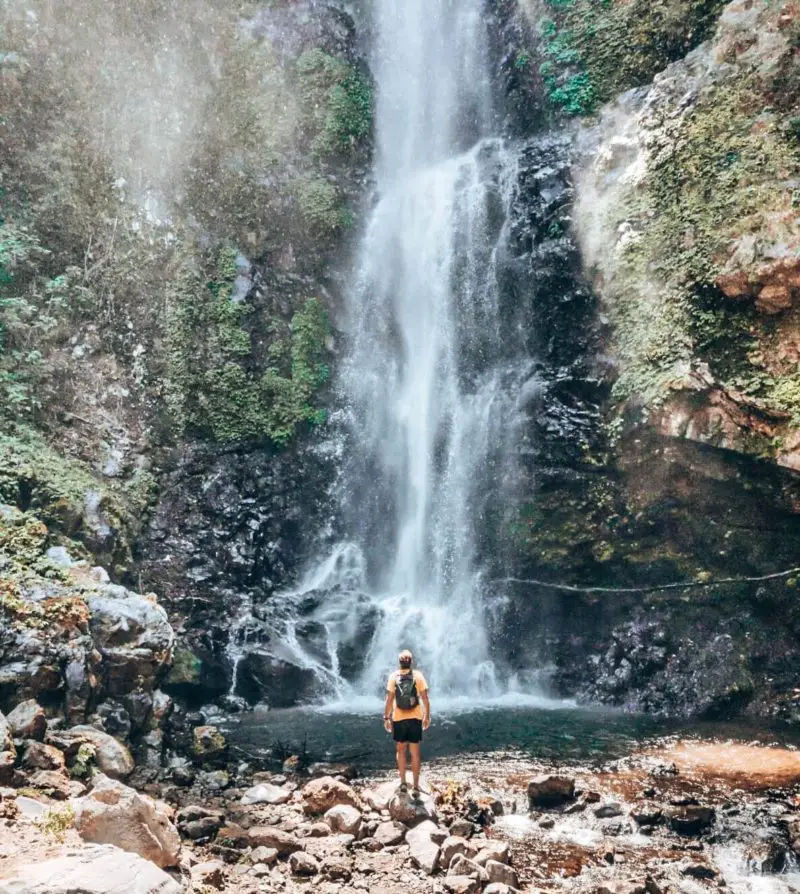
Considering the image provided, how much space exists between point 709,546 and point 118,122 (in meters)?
15.9

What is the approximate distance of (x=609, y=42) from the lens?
608 inches

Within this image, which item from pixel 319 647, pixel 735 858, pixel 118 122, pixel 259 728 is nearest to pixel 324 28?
pixel 118 122

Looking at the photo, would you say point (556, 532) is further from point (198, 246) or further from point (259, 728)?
point (198, 246)

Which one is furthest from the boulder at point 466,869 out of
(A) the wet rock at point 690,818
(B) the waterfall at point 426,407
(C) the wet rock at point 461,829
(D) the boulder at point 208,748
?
(B) the waterfall at point 426,407

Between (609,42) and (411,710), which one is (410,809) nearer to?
(411,710)

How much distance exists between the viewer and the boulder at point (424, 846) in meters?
5.27

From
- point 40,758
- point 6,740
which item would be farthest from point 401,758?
point 6,740

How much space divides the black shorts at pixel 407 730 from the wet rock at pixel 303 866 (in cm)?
171

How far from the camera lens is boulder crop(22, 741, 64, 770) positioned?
590cm

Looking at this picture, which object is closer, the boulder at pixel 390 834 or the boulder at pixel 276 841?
the boulder at pixel 276 841

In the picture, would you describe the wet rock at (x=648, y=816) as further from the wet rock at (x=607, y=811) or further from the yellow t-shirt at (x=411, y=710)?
the yellow t-shirt at (x=411, y=710)

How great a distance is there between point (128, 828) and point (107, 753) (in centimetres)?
270

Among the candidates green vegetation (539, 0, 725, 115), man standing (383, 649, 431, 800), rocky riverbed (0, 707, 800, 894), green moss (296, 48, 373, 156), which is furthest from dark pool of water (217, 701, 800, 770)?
green moss (296, 48, 373, 156)

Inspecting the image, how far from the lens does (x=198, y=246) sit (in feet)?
53.9
